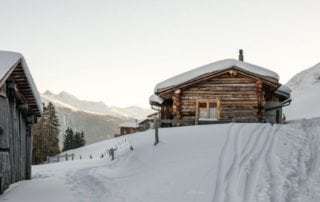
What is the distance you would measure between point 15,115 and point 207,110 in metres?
13.3

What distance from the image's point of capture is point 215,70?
93.7 feet

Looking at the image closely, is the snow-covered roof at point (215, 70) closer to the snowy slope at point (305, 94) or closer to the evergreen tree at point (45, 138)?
the snowy slope at point (305, 94)

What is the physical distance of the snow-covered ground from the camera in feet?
45.2

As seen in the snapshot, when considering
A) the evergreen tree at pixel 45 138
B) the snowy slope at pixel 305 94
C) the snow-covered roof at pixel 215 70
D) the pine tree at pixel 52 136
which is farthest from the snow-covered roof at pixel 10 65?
the pine tree at pixel 52 136

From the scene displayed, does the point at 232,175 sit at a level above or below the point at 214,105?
below

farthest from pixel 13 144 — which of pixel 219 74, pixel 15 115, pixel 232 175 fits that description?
pixel 219 74

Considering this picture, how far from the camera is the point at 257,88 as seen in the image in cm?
2884

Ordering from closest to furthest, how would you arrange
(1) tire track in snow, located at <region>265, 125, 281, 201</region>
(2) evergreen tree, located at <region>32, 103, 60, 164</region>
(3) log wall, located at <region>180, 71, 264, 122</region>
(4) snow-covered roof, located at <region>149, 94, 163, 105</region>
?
1. (1) tire track in snow, located at <region>265, 125, 281, 201</region>
2. (3) log wall, located at <region>180, 71, 264, 122</region>
3. (4) snow-covered roof, located at <region>149, 94, 163, 105</region>
4. (2) evergreen tree, located at <region>32, 103, 60, 164</region>

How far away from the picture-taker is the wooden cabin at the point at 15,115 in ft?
53.7

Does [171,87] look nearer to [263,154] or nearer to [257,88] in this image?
[257,88]

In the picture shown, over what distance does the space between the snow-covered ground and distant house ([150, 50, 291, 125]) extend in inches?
221

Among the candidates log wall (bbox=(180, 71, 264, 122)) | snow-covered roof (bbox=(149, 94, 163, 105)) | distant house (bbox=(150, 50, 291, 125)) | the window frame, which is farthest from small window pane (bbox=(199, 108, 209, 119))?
snow-covered roof (bbox=(149, 94, 163, 105))

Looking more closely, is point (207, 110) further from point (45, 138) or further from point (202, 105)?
point (45, 138)

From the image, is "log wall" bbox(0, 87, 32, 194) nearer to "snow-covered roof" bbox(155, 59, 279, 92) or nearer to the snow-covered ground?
the snow-covered ground
